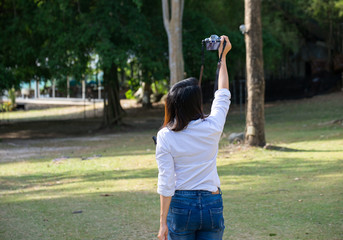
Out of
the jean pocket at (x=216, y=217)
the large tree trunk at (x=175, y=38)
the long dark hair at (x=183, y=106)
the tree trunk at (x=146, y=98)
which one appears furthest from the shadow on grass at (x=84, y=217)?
the tree trunk at (x=146, y=98)

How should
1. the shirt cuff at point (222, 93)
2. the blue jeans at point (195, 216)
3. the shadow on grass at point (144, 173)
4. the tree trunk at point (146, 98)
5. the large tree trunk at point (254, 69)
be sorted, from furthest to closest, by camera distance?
the tree trunk at point (146, 98) < the large tree trunk at point (254, 69) < the shadow on grass at point (144, 173) < the shirt cuff at point (222, 93) < the blue jeans at point (195, 216)

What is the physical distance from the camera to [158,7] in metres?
25.5

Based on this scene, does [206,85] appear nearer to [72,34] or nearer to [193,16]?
[193,16]

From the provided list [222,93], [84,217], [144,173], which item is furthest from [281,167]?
[222,93]

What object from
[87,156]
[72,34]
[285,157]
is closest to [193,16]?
[72,34]

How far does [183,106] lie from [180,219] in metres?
0.69

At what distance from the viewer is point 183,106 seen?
327 centimetres

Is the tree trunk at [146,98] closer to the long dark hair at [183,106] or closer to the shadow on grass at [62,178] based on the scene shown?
the shadow on grass at [62,178]

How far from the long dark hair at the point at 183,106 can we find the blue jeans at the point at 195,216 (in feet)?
1.39

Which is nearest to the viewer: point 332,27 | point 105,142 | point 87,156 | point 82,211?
point 82,211

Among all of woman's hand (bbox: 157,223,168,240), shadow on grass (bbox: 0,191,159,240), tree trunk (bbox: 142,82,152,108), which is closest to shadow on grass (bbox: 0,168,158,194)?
shadow on grass (bbox: 0,191,159,240)

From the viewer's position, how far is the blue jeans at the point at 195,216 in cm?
316

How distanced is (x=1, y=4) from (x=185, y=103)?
22734 millimetres

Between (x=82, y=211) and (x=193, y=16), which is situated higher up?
(x=193, y=16)
